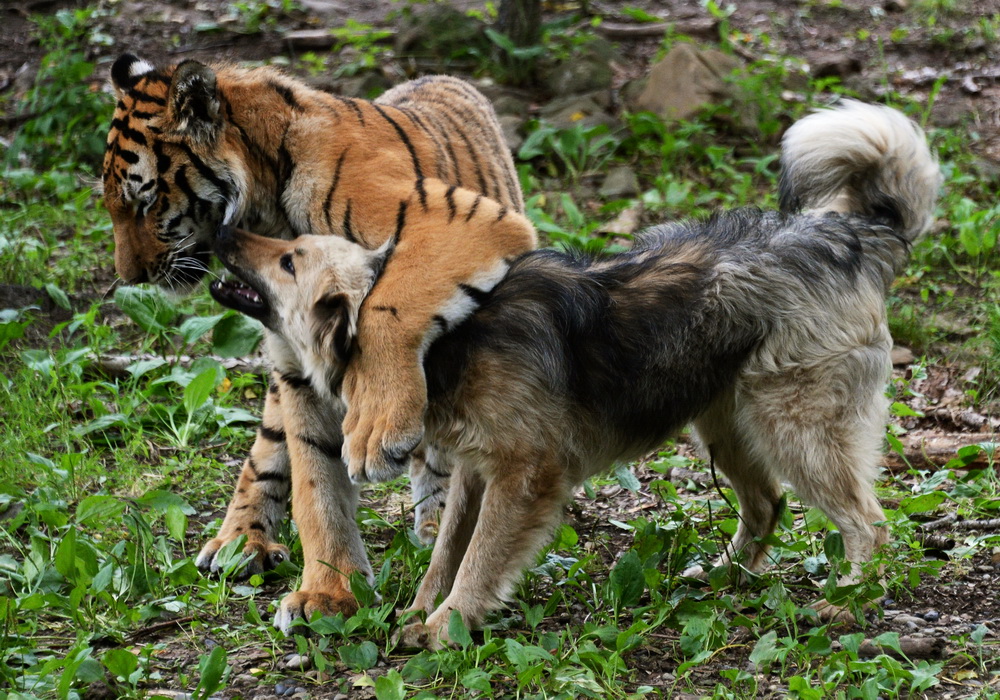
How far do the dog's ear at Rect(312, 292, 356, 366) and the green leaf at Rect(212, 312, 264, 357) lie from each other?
6.41 ft

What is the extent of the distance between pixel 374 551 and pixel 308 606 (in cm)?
78

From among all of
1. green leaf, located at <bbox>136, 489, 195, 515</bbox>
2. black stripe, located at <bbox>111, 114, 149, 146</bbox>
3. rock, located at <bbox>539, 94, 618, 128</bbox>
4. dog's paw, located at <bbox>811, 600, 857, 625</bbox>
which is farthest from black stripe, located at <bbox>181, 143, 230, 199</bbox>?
rock, located at <bbox>539, 94, 618, 128</bbox>

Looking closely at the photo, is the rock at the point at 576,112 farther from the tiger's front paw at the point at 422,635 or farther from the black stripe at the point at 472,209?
the tiger's front paw at the point at 422,635

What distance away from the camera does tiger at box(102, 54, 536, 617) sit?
3.89m

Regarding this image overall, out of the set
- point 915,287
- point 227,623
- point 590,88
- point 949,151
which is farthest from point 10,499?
point 949,151

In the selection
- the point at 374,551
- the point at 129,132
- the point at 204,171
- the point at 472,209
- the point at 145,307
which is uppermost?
the point at 129,132

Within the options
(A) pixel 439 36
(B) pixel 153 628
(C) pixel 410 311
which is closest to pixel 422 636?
(B) pixel 153 628

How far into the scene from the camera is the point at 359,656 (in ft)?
11.9

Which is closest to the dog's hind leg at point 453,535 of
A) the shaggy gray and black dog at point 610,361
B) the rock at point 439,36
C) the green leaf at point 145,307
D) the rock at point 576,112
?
the shaggy gray and black dog at point 610,361

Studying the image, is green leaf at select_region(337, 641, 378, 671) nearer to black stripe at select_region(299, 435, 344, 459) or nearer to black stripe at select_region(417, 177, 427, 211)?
black stripe at select_region(299, 435, 344, 459)

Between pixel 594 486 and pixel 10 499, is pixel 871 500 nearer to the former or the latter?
→ pixel 594 486

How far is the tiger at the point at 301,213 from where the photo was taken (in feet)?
12.8

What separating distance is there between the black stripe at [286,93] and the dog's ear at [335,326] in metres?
0.98

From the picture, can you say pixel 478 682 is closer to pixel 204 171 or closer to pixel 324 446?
pixel 324 446
